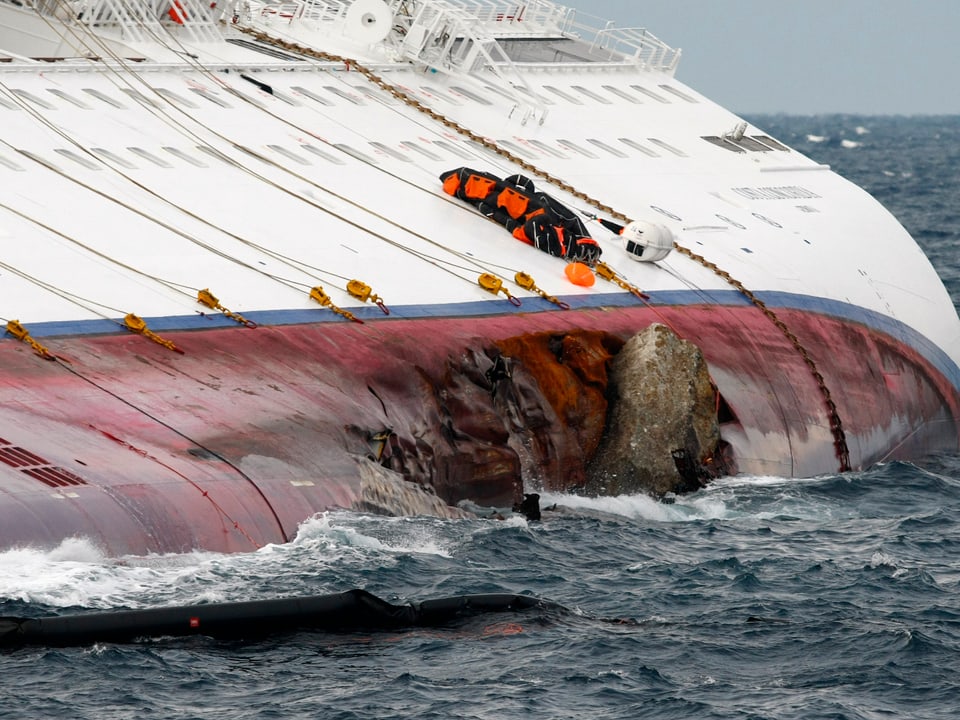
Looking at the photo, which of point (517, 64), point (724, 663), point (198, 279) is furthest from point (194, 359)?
point (517, 64)

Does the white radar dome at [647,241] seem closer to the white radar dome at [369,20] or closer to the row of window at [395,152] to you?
the row of window at [395,152]

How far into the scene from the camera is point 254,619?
71.7 feet

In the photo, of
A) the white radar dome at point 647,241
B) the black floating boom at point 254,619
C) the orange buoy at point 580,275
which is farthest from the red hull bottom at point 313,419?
the black floating boom at point 254,619

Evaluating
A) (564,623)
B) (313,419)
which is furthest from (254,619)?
(313,419)

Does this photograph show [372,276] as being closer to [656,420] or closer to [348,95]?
[656,420]

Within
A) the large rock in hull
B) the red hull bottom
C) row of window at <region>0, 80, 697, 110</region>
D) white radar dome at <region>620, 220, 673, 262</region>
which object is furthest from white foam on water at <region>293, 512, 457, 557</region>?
row of window at <region>0, 80, 697, 110</region>

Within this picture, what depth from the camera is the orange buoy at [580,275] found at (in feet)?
116

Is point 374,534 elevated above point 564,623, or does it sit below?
below

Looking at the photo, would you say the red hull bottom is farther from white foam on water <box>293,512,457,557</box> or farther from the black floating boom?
the black floating boom

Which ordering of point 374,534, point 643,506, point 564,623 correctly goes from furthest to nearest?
point 643,506
point 374,534
point 564,623

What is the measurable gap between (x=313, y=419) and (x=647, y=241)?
37.6 feet

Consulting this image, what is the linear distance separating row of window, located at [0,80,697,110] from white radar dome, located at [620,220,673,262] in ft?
29.1

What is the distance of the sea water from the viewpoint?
20203 millimetres

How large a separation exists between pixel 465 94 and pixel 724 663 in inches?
1034
